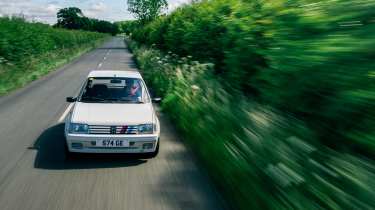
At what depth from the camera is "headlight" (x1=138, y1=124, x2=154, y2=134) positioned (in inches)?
268

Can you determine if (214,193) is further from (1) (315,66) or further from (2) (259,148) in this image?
(1) (315,66)

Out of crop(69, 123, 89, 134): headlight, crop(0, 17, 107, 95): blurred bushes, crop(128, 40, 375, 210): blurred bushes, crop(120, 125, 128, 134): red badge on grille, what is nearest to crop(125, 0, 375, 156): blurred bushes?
crop(128, 40, 375, 210): blurred bushes

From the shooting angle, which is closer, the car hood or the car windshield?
the car hood

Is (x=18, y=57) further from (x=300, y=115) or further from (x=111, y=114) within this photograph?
(x=300, y=115)

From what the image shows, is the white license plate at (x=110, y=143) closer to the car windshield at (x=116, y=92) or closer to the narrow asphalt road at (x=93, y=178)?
the narrow asphalt road at (x=93, y=178)

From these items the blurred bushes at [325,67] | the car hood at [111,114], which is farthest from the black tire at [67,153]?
the blurred bushes at [325,67]

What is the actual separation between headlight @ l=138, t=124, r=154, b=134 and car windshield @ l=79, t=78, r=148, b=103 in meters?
1.08

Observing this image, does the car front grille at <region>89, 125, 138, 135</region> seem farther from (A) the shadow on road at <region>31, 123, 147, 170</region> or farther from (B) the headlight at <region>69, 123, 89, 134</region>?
(A) the shadow on road at <region>31, 123, 147, 170</region>

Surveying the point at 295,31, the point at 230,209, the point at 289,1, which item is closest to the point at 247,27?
the point at 289,1

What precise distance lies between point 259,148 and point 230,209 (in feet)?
2.81

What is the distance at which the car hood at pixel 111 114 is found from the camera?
22.0 feet

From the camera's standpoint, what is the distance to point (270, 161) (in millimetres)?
4621

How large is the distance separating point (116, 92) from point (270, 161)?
4.24 metres

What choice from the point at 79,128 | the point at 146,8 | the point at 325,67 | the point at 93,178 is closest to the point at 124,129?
the point at 79,128
